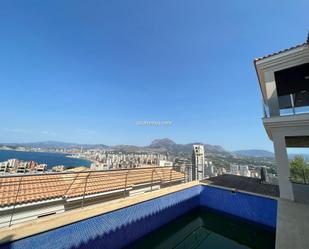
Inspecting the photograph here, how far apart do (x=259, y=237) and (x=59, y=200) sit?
736cm

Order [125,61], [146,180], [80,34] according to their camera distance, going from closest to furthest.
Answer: [146,180], [80,34], [125,61]

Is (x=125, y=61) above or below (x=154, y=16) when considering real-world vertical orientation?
above

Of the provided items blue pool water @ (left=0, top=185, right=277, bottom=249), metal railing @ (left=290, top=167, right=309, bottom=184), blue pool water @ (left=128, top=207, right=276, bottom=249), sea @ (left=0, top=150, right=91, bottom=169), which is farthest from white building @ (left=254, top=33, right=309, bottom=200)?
sea @ (left=0, top=150, right=91, bottom=169)

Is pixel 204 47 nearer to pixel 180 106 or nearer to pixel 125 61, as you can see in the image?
pixel 125 61

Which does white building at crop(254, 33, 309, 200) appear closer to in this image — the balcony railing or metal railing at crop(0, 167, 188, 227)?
the balcony railing

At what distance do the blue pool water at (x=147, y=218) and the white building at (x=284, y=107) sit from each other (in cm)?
113

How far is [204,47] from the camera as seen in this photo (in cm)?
970

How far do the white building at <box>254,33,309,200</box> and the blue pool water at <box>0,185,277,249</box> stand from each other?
1.13 m

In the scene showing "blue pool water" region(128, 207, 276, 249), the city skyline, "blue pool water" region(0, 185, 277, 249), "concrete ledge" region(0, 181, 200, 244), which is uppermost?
the city skyline

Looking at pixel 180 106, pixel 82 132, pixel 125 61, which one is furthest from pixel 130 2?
pixel 82 132

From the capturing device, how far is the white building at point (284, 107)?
4754 mm

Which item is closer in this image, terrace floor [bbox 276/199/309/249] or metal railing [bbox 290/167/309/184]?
terrace floor [bbox 276/199/309/249]

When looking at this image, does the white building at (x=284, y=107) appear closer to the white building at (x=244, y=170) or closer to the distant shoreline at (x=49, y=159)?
the white building at (x=244, y=170)

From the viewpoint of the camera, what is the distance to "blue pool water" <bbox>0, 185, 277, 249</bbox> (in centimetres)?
287
